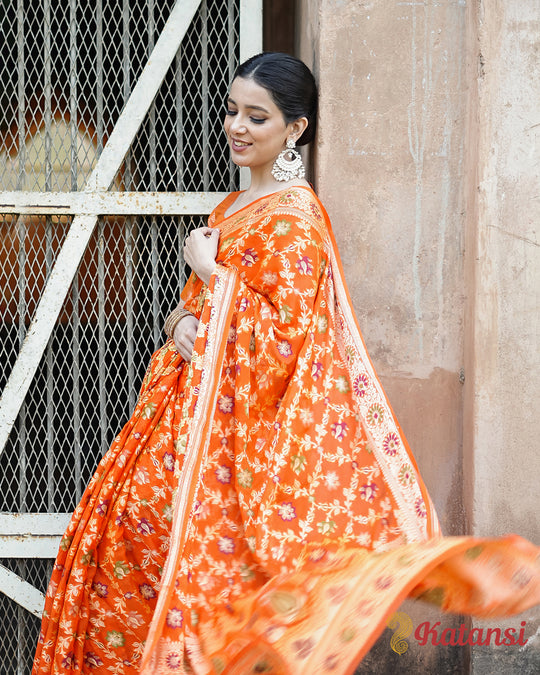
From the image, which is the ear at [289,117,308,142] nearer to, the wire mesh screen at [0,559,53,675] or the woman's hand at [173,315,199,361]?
the woman's hand at [173,315,199,361]

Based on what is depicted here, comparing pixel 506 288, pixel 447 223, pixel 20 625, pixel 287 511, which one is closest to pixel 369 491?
pixel 287 511

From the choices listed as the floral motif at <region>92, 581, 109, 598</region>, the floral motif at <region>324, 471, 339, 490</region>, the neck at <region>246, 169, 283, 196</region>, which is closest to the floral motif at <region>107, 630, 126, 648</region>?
the floral motif at <region>92, 581, 109, 598</region>

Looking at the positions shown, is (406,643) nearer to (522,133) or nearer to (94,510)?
(94,510)

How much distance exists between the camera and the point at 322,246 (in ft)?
6.65

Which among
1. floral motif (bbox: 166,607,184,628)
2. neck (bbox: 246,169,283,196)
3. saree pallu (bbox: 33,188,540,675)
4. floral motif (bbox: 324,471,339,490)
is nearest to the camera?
saree pallu (bbox: 33,188,540,675)

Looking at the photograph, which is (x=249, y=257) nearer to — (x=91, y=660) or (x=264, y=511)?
(x=264, y=511)

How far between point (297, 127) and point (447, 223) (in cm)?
58

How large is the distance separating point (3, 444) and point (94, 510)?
2.00 ft

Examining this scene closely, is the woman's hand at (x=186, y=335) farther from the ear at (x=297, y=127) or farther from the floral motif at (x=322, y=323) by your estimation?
the ear at (x=297, y=127)

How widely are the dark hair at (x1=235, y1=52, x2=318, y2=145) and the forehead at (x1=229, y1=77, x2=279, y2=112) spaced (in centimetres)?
1

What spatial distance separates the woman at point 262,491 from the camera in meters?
1.67

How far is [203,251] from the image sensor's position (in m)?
2.12

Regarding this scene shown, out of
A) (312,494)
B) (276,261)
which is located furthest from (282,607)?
(276,261)

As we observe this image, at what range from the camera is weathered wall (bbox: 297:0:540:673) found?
2.24m
